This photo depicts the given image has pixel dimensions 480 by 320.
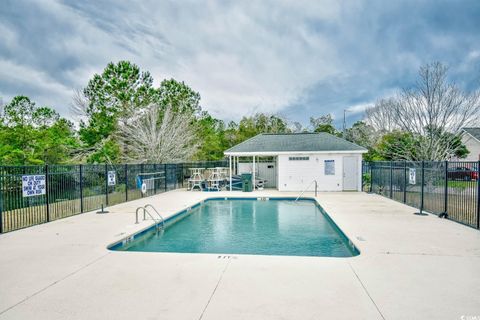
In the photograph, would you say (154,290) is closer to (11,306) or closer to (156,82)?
(11,306)

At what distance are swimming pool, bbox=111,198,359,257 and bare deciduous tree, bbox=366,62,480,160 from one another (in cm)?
1019

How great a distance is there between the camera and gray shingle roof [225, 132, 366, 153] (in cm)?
1633

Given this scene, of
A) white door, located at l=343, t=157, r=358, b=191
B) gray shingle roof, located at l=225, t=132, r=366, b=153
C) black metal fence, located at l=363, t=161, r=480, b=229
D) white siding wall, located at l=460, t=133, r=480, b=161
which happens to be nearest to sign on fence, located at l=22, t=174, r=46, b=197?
gray shingle roof, located at l=225, t=132, r=366, b=153

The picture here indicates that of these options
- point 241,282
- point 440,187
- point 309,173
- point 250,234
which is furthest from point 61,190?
point 309,173

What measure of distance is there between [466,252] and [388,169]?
8174mm

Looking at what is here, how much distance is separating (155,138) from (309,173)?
1184 cm

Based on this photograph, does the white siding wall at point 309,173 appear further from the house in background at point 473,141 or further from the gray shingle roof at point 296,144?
the house in background at point 473,141

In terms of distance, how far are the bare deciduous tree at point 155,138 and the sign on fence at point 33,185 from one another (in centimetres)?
1323

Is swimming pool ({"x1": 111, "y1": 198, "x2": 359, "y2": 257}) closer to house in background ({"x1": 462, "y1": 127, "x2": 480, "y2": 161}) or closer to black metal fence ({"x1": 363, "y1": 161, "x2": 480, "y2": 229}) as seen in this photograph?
black metal fence ({"x1": 363, "y1": 161, "x2": 480, "y2": 229})

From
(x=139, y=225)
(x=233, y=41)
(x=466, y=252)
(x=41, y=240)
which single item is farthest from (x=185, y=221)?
(x=233, y=41)

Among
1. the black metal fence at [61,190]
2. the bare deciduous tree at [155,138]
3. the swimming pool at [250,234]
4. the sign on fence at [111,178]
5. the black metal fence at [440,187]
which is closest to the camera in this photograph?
the swimming pool at [250,234]

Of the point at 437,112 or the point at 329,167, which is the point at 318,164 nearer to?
the point at 329,167

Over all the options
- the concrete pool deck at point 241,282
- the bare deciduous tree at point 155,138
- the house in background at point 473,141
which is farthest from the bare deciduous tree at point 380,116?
the concrete pool deck at point 241,282

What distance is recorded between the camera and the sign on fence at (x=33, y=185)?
7.63m
